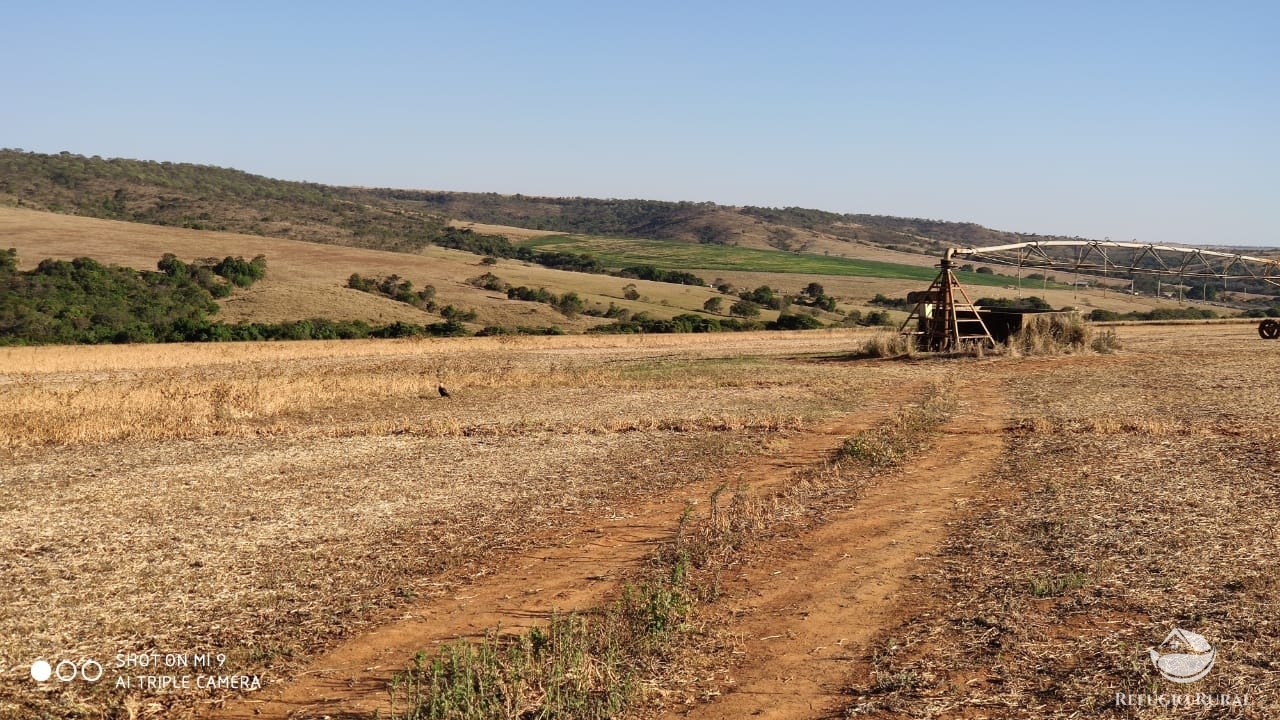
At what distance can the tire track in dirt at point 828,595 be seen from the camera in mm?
6406

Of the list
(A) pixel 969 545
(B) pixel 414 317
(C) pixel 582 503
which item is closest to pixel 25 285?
(B) pixel 414 317

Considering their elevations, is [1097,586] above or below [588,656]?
above

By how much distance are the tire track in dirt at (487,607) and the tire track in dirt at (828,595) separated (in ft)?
4.48

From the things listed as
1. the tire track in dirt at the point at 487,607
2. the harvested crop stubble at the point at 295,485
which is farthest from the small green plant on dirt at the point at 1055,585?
the harvested crop stubble at the point at 295,485

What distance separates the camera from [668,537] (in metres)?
10.2

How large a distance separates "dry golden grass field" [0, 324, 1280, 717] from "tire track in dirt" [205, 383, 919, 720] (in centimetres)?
3

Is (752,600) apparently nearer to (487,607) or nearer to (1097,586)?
(487,607)

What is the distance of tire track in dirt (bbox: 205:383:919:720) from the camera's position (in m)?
6.45

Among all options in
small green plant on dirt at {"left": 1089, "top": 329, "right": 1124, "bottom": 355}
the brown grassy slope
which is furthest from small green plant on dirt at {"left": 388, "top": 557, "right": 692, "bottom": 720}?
the brown grassy slope

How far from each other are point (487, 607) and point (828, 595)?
113 inches

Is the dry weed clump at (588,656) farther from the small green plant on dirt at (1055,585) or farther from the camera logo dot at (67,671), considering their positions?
the small green plant on dirt at (1055,585)

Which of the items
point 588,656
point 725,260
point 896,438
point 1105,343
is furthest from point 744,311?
point 588,656

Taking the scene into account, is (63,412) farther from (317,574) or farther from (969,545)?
(969,545)

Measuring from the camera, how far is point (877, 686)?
6.43m
